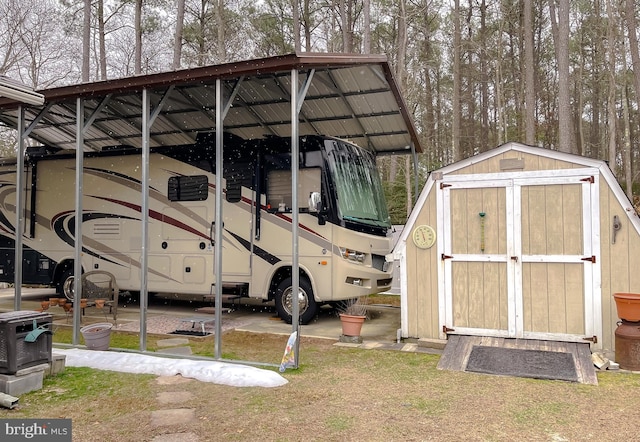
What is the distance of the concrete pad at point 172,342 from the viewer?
6281mm

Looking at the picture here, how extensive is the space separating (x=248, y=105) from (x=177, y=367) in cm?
465

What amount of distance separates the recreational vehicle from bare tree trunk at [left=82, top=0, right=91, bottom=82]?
7.42 meters

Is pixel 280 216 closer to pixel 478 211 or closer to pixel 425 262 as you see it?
pixel 425 262

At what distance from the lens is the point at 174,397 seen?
430 cm

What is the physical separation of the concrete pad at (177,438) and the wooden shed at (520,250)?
336 centimetres

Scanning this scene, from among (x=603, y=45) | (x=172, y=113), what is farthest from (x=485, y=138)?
(x=172, y=113)

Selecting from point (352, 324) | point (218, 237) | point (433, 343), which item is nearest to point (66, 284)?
point (218, 237)

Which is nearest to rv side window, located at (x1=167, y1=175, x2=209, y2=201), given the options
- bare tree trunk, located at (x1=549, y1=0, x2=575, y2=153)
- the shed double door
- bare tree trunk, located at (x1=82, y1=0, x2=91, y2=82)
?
the shed double door

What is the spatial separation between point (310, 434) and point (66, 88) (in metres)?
4.99

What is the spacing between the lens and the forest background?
18.1 meters

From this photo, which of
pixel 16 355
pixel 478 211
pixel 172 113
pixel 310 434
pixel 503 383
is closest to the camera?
pixel 310 434

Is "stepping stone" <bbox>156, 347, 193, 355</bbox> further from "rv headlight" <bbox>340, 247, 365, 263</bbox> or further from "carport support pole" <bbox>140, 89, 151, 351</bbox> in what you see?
"rv headlight" <bbox>340, 247, 365, 263</bbox>

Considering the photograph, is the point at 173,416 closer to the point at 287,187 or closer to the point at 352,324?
the point at 352,324

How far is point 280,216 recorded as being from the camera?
7.71 m
